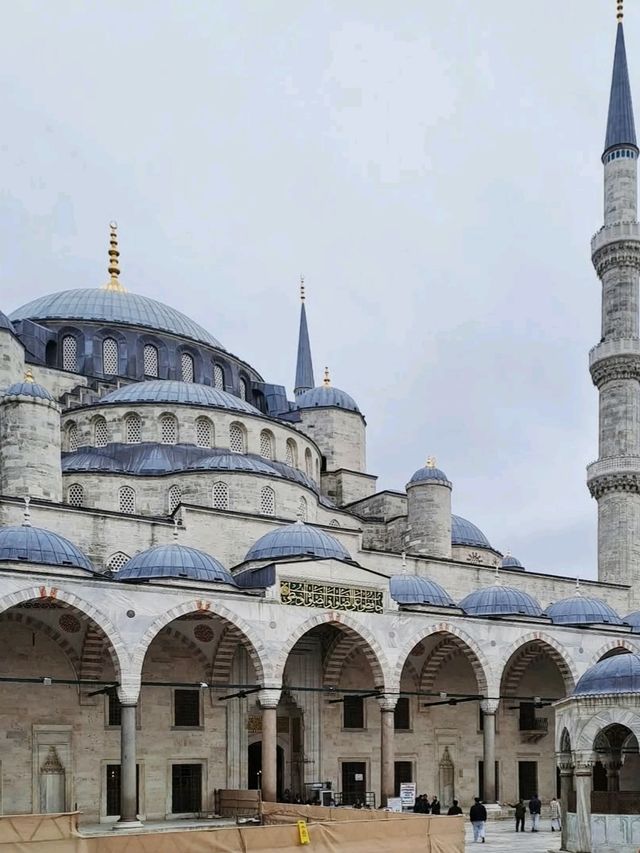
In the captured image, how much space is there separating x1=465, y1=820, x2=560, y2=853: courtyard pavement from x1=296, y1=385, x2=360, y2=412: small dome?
15.0 m

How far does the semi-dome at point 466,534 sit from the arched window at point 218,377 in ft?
26.2

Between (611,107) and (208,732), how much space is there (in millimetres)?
21676

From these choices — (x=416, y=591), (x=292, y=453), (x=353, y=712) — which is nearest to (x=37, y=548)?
(x=416, y=591)

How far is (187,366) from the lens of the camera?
30953mm

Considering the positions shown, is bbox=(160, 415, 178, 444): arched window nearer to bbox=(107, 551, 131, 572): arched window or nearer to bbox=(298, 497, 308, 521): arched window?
bbox=(298, 497, 308, 521): arched window

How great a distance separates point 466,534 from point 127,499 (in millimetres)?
12135

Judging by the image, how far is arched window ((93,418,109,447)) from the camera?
81.1 feet

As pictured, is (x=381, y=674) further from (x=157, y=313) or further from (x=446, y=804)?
(x=157, y=313)

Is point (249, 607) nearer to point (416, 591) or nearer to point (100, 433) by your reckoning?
point (416, 591)

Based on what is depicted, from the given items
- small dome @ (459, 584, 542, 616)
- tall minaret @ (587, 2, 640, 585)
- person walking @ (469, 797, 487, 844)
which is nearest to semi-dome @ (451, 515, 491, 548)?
tall minaret @ (587, 2, 640, 585)

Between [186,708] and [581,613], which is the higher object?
[581,613]

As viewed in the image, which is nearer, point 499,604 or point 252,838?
point 252,838

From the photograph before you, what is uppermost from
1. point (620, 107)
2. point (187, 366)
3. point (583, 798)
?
point (620, 107)

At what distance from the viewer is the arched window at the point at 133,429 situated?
2459 centimetres
